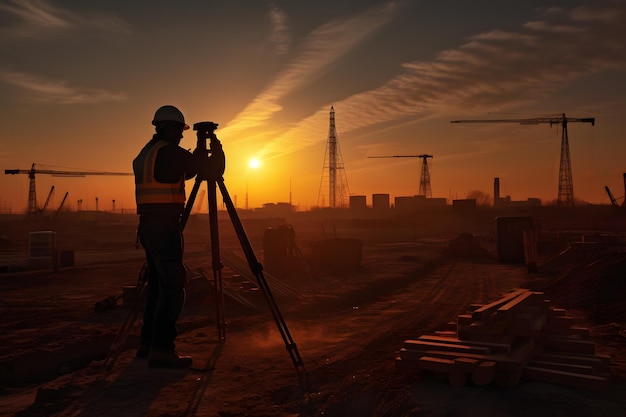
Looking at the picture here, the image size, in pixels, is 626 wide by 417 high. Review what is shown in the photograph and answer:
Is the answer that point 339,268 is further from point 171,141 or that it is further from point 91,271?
point 171,141

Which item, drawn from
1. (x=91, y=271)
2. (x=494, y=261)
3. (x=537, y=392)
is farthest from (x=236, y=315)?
(x=494, y=261)

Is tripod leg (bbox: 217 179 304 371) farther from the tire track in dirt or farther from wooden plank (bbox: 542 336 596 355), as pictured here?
wooden plank (bbox: 542 336 596 355)

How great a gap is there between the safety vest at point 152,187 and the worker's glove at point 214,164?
1.13 feet

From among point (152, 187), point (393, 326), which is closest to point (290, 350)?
point (152, 187)

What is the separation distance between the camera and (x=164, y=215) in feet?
19.2

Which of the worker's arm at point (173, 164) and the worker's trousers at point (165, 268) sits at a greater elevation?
the worker's arm at point (173, 164)

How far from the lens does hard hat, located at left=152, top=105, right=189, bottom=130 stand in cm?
602

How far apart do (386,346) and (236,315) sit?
4.13m

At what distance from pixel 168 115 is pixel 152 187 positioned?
91 centimetres

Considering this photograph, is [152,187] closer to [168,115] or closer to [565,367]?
[168,115]

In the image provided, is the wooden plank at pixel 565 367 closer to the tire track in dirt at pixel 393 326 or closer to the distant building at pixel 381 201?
the tire track in dirt at pixel 393 326

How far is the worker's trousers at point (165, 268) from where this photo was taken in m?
5.80

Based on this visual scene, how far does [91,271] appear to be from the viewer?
72.9ft

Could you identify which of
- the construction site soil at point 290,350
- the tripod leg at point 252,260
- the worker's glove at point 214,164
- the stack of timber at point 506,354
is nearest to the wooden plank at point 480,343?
the stack of timber at point 506,354
